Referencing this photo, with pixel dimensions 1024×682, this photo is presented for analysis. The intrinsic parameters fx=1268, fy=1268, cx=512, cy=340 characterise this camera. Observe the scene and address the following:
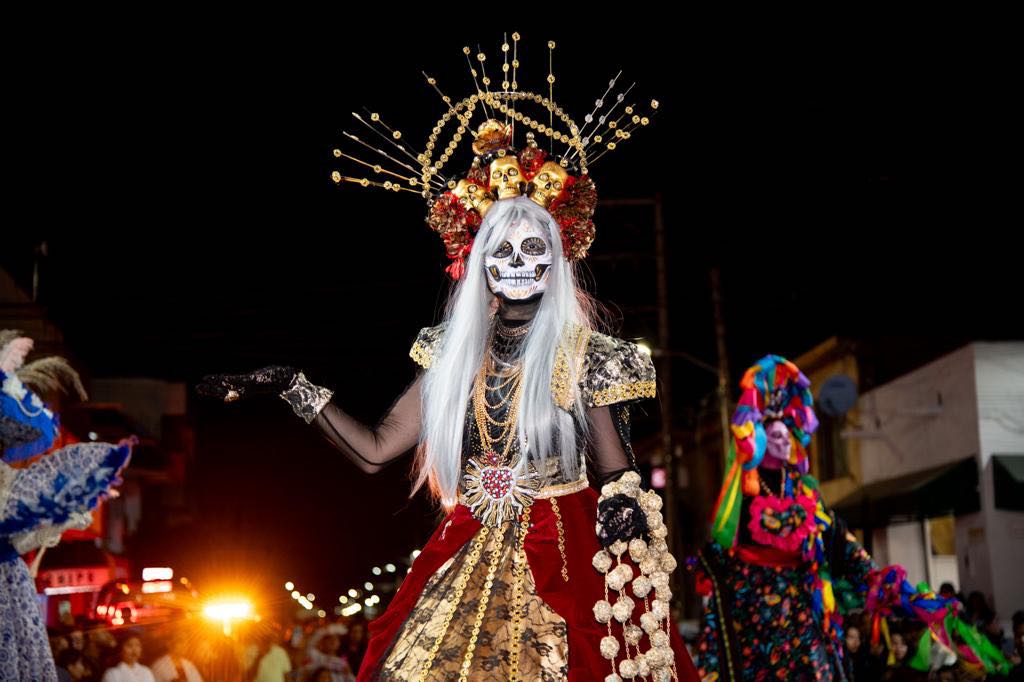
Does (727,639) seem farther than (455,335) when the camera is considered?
Yes

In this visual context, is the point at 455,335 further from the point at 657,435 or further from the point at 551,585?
the point at 657,435

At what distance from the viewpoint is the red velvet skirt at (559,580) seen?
405 centimetres

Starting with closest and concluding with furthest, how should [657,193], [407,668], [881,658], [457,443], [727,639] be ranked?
1. [407,668]
2. [457,443]
3. [727,639]
4. [881,658]
5. [657,193]

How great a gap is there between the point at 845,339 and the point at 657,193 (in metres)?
5.40

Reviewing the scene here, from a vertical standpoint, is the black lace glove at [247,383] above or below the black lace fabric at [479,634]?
above

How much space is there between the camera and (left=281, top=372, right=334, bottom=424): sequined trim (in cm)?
442

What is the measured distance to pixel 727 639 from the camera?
805 centimetres

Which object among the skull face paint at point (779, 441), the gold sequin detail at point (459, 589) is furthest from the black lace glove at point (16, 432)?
the skull face paint at point (779, 441)

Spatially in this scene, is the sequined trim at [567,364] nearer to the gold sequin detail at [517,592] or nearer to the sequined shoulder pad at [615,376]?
the sequined shoulder pad at [615,376]

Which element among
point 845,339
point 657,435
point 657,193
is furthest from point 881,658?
point 657,435

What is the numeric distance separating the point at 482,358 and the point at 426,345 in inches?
9.5

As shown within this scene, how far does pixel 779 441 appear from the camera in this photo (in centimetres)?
835

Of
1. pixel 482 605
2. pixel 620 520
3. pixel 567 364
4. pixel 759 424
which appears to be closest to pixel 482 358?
pixel 567 364

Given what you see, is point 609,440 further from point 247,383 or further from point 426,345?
point 247,383
